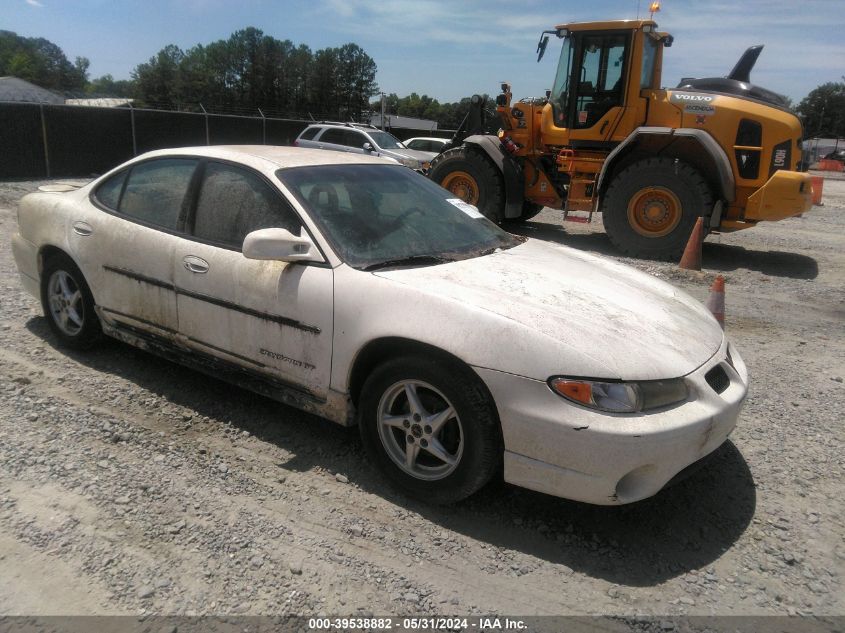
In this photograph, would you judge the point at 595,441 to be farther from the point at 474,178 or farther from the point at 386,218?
the point at 474,178

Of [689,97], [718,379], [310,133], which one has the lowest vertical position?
[718,379]

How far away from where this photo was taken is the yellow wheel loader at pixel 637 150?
8.76 metres

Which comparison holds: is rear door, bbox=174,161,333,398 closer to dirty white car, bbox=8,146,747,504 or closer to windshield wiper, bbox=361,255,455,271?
dirty white car, bbox=8,146,747,504

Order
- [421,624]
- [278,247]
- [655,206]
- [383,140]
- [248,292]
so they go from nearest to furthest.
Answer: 1. [421,624]
2. [278,247]
3. [248,292]
4. [655,206]
5. [383,140]

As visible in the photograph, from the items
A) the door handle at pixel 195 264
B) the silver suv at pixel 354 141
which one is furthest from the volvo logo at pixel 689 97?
the silver suv at pixel 354 141

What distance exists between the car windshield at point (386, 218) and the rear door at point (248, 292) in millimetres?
166

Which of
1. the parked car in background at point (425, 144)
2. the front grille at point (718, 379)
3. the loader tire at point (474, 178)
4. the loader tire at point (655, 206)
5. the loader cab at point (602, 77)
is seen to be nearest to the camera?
the front grille at point (718, 379)

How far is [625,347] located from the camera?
2670 millimetres

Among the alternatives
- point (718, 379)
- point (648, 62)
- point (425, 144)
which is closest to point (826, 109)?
point (425, 144)

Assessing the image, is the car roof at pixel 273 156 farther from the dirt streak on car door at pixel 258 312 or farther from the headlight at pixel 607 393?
the headlight at pixel 607 393

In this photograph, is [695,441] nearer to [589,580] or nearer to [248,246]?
[589,580]

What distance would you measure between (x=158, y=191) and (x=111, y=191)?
0.52 meters

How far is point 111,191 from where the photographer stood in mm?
4328

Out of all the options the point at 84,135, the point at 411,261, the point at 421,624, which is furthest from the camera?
the point at 84,135
